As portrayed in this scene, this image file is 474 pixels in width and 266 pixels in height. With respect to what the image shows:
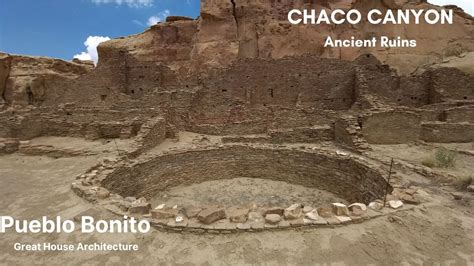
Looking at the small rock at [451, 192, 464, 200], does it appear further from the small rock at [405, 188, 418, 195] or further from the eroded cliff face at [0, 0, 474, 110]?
the eroded cliff face at [0, 0, 474, 110]

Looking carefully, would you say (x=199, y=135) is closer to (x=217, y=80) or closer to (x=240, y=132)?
(x=240, y=132)

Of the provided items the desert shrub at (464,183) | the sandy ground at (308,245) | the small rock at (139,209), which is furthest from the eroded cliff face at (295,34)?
the sandy ground at (308,245)

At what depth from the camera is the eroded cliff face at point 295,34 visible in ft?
68.8

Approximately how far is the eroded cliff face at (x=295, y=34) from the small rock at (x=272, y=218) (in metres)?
17.9

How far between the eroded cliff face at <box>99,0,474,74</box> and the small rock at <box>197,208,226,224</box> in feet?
58.2

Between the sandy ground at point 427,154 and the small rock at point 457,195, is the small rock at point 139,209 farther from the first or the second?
the sandy ground at point 427,154

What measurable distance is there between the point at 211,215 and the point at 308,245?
1.56 m

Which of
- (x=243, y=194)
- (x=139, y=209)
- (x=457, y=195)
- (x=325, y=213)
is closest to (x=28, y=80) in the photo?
(x=243, y=194)

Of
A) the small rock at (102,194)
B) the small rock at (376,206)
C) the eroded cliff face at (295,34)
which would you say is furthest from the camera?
the eroded cliff face at (295,34)

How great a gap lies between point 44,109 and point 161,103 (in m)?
6.32

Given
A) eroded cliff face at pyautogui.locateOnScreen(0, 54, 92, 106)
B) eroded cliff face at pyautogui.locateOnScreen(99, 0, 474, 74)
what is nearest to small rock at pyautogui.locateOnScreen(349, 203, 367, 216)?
eroded cliff face at pyautogui.locateOnScreen(99, 0, 474, 74)

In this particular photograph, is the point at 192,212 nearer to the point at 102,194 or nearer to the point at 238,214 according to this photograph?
the point at 238,214

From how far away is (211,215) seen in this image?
434cm

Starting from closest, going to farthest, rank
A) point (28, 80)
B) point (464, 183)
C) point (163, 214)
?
point (163, 214) → point (464, 183) → point (28, 80)
